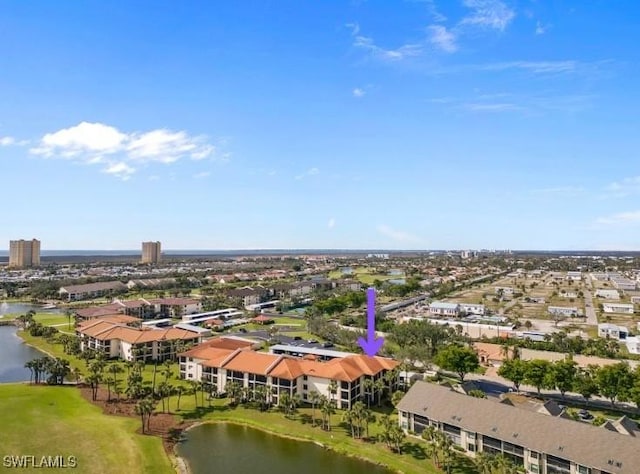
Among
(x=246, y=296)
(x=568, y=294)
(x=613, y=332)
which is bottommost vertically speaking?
(x=613, y=332)

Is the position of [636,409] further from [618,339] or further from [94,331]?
[94,331]

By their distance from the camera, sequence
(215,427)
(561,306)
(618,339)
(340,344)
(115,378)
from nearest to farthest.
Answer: (215,427) → (115,378) → (340,344) → (618,339) → (561,306)

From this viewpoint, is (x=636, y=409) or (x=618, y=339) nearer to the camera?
(x=636, y=409)

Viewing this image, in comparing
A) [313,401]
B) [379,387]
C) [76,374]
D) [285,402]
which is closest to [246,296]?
[76,374]

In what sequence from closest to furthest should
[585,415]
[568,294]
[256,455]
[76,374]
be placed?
1. [256,455]
2. [585,415]
3. [76,374]
4. [568,294]

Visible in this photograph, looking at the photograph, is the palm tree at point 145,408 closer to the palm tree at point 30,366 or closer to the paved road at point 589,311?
the palm tree at point 30,366

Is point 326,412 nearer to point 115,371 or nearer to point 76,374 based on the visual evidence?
point 115,371

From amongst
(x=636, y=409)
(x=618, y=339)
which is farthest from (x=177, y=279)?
(x=636, y=409)
